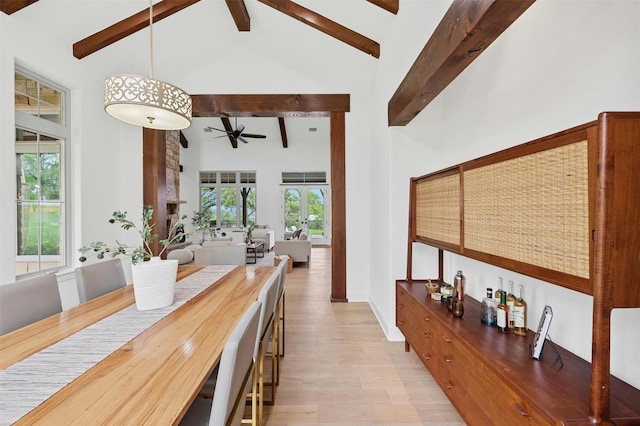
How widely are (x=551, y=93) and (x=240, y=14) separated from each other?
3428 millimetres

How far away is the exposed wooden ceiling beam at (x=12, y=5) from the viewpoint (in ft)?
8.07

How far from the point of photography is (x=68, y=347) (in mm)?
A: 1183

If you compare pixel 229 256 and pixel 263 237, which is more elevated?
pixel 229 256

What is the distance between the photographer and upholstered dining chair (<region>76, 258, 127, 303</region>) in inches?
77.2

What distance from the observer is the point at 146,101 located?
1803mm

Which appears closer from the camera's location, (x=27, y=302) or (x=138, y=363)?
(x=138, y=363)

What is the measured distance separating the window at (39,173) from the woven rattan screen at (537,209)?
12.9 feet

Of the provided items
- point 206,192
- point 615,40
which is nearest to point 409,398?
point 615,40

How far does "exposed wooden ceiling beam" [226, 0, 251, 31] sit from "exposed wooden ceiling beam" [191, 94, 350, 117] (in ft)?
2.83

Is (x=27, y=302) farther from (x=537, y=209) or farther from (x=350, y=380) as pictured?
(x=537, y=209)

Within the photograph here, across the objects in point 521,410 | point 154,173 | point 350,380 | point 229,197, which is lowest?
point 350,380

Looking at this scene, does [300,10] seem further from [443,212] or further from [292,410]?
[292,410]

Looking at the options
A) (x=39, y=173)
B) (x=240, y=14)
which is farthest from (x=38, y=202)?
(x=240, y=14)

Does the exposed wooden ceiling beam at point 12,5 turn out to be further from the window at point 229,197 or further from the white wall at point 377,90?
the window at point 229,197
